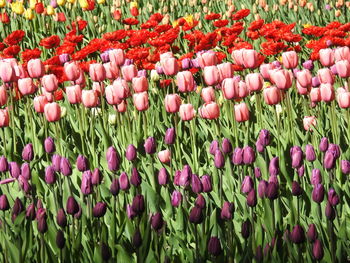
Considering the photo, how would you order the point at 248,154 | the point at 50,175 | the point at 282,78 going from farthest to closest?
1. the point at 282,78
2. the point at 248,154
3. the point at 50,175

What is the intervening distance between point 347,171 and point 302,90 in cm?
133

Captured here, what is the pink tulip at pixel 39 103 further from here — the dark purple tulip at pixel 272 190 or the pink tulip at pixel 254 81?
the dark purple tulip at pixel 272 190

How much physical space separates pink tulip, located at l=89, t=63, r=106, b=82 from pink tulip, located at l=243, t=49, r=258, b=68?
797 millimetres

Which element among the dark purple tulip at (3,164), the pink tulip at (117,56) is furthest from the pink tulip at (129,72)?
the dark purple tulip at (3,164)

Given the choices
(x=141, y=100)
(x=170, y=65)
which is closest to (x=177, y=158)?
(x=141, y=100)

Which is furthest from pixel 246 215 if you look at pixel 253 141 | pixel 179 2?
pixel 179 2

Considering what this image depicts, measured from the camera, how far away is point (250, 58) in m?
4.01

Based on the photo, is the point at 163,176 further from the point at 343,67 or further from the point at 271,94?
the point at 343,67

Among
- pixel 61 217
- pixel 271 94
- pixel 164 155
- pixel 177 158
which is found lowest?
pixel 177 158

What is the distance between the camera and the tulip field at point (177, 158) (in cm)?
242

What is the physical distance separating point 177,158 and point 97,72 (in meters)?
0.72

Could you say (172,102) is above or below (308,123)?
above

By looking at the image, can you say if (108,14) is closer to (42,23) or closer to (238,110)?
(42,23)

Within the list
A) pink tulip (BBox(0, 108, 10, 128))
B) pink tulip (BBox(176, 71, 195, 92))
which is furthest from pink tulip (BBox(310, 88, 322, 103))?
pink tulip (BBox(0, 108, 10, 128))
